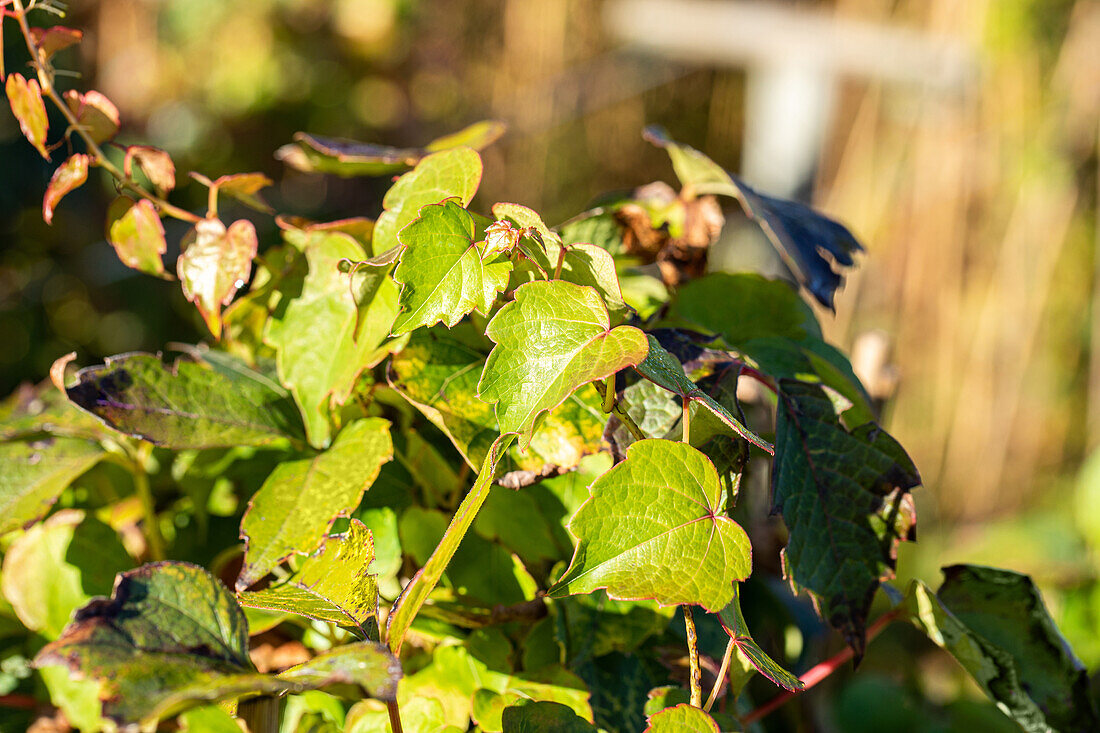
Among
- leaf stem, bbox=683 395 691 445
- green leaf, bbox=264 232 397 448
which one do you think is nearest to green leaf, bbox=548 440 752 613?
leaf stem, bbox=683 395 691 445

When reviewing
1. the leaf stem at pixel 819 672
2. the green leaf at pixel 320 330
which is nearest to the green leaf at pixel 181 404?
the green leaf at pixel 320 330

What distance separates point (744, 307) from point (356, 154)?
22 cm

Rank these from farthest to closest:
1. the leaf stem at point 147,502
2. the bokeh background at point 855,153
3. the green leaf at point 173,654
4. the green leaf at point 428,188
Answer: 1. the bokeh background at point 855,153
2. the leaf stem at point 147,502
3. the green leaf at point 428,188
4. the green leaf at point 173,654

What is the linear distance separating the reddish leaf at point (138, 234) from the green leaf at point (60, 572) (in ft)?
0.48

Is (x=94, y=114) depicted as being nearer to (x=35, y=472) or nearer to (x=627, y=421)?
(x=35, y=472)

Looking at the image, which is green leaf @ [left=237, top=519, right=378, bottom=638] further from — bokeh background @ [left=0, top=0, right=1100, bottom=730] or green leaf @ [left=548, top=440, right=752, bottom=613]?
bokeh background @ [left=0, top=0, right=1100, bottom=730]

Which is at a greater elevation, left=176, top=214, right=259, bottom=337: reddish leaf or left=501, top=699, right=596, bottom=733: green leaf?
left=176, top=214, right=259, bottom=337: reddish leaf

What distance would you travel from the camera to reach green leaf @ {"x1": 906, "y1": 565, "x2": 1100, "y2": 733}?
35 cm

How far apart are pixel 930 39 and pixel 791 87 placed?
732mm

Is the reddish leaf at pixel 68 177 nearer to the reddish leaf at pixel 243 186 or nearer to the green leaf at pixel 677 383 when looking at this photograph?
the reddish leaf at pixel 243 186

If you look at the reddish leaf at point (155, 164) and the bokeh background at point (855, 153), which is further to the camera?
the bokeh background at point (855, 153)

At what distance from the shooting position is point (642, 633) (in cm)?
33

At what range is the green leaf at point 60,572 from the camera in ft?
1.32

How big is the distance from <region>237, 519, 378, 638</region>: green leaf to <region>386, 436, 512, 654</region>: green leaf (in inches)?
0.4
